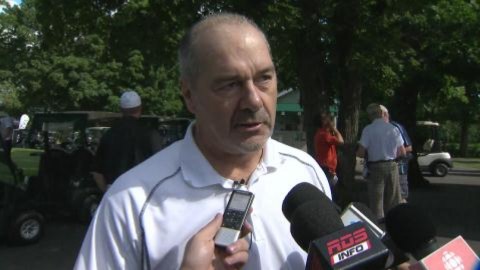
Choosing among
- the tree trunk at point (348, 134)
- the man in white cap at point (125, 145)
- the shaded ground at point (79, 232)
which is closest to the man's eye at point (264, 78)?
the man in white cap at point (125, 145)

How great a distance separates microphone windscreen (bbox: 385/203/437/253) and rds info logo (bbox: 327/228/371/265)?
10.0 inches

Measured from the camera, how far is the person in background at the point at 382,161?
31.6ft

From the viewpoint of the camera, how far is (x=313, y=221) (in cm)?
160

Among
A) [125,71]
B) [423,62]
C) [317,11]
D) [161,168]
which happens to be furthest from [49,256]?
[125,71]

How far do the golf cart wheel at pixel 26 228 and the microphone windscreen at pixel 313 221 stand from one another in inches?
319

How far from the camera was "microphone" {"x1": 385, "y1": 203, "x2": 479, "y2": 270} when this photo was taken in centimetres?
147

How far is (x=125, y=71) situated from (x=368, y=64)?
2988 cm

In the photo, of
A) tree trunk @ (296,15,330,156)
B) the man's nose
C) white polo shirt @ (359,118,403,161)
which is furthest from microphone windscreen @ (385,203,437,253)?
tree trunk @ (296,15,330,156)

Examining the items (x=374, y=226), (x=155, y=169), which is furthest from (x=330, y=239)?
(x=155, y=169)

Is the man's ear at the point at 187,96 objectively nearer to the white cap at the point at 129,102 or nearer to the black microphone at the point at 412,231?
the black microphone at the point at 412,231

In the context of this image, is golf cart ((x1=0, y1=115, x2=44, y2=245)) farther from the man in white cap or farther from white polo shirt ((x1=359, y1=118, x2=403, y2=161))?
white polo shirt ((x1=359, y1=118, x2=403, y2=161))

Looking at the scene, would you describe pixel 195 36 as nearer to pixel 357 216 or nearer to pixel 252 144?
pixel 252 144

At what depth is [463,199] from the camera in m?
15.5

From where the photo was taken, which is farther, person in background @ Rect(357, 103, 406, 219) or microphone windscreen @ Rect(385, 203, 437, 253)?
person in background @ Rect(357, 103, 406, 219)
